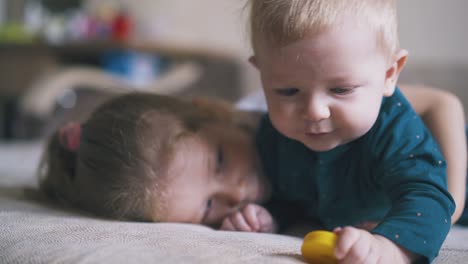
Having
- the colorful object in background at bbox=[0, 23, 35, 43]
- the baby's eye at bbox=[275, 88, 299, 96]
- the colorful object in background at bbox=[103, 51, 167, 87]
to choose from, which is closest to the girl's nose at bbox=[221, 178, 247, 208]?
the baby's eye at bbox=[275, 88, 299, 96]

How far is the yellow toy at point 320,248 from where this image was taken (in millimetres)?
623

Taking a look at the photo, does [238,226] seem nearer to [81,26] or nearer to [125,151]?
[125,151]

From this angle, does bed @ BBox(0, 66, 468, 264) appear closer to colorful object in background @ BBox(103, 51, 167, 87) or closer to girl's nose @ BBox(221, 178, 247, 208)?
girl's nose @ BBox(221, 178, 247, 208)

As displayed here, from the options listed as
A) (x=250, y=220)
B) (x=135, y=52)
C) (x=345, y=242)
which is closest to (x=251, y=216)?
(x=250, y=220)

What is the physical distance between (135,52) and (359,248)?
2.63 meters

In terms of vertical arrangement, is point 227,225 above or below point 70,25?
below

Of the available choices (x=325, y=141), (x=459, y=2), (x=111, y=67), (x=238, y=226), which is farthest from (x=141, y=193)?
(x=111, y=67)

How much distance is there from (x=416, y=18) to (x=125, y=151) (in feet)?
6.42

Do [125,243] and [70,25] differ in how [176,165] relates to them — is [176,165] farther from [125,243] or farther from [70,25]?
[70,25]

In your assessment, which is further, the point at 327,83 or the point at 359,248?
the point at 327,83

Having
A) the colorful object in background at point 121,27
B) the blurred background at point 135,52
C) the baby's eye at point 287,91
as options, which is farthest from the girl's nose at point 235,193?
the colorful object in background at point 121,27

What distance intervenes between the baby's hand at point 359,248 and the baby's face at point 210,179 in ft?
1.13

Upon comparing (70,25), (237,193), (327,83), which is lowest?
(237,193)

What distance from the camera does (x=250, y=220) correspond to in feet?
3.05
